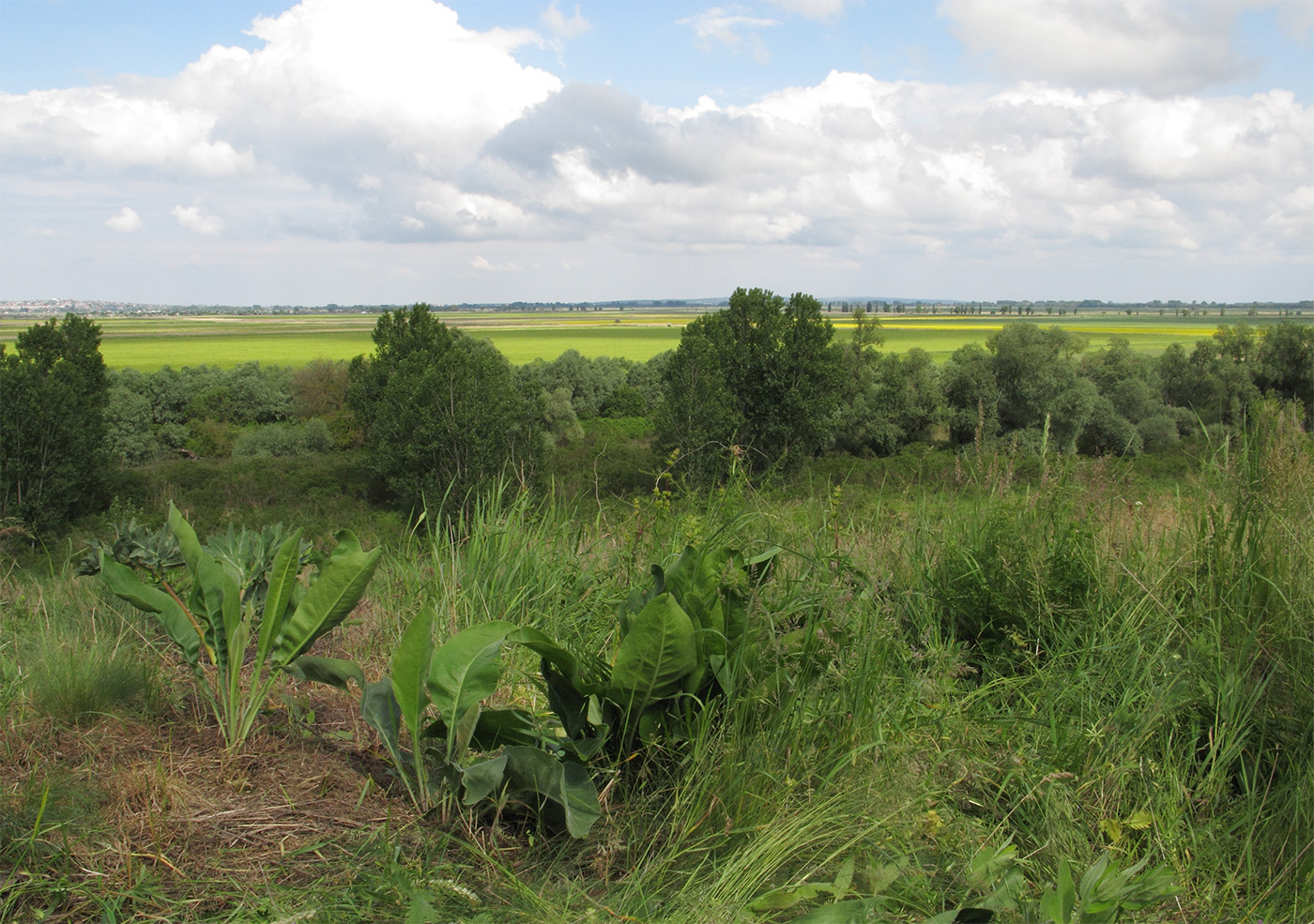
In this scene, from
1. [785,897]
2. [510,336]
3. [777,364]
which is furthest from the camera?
[510,336]

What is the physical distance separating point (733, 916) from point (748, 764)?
0.34 m

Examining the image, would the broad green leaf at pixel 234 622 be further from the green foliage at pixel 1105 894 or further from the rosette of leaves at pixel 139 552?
the green foliage at pixel 1105 894

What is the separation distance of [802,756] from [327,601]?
1.20 metres

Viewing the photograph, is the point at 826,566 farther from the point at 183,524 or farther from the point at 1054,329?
the point at 1054,329

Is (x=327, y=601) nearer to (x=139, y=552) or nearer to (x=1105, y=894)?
(x=139, y=552)

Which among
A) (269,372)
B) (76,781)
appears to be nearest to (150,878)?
(76,781)

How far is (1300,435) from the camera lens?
279cm

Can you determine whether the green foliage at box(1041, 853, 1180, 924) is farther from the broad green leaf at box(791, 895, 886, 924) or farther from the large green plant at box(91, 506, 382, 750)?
the large green plant at box(91, 506, 382, 750)

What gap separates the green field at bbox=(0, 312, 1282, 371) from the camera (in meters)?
65.4

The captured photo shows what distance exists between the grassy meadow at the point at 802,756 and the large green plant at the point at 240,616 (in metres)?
0.14

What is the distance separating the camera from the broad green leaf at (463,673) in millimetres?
1690

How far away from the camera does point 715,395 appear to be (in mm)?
34500

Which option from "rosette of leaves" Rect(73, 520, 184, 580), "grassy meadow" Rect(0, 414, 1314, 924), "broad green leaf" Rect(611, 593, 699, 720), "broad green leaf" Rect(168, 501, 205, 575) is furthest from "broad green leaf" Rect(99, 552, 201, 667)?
"broad green leaf" Rect(611, 593, 699, 720)

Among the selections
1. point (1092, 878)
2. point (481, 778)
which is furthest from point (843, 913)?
point (481, 778)
